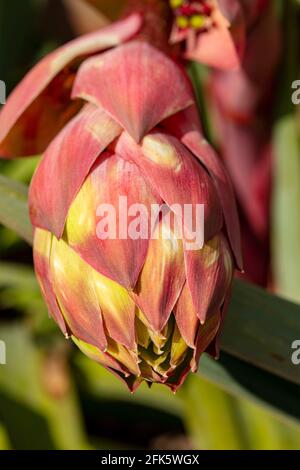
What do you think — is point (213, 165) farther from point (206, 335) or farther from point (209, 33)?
point (209, 33)

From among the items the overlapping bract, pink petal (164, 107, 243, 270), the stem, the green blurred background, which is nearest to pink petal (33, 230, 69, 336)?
the overlapping bract

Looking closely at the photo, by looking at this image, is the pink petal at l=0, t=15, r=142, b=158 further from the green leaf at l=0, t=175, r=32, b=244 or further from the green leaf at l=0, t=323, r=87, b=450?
the green leaf at l=0, t=323, r=87, b=450

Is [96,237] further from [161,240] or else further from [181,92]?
[181,92]

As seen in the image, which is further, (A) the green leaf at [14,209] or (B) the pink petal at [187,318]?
(A) the green leaf at [14,209]

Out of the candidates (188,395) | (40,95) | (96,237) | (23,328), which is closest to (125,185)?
(96,237)

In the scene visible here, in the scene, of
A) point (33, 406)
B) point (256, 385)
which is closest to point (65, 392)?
point (33, 406)

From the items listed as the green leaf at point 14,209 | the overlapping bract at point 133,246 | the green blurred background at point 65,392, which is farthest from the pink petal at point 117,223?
the green blurred background at point 65,392

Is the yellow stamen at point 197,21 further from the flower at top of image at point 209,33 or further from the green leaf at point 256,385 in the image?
the green leaf at point 256,385
